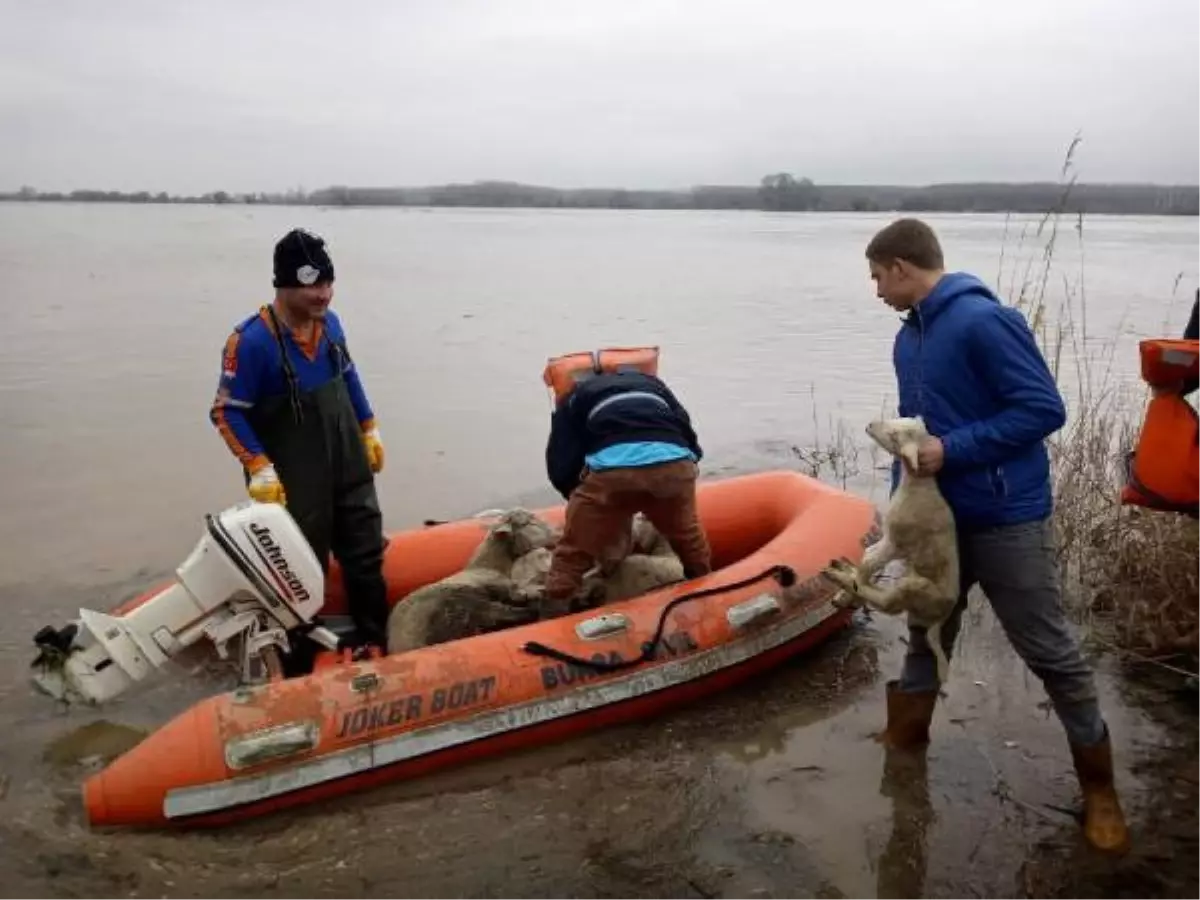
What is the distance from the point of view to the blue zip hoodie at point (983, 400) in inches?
106

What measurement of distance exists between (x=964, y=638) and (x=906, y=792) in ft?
4.28

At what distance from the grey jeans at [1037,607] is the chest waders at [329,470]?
2.22m

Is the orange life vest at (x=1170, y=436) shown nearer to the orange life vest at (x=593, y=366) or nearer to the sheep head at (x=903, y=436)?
the sheep head at (x=903, y=436)

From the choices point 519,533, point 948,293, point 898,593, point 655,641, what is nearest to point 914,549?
point 898,593

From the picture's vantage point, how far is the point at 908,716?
354 centimetres

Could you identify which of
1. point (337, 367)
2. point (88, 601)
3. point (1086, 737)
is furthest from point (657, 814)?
point (88, 601)

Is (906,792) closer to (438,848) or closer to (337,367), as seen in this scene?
(438,848)

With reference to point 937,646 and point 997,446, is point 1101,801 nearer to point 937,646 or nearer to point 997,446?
point 937,646

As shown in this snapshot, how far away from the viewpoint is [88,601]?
Answer: 5297 mm

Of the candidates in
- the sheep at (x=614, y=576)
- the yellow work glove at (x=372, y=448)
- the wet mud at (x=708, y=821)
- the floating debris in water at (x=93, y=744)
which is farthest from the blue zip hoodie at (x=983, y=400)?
the floating debris in water at (x=93, y=744)

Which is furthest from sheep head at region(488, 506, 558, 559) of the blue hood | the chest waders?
the blue hood

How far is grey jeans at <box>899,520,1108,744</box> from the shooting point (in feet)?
9.29

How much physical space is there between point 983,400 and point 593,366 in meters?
1.67

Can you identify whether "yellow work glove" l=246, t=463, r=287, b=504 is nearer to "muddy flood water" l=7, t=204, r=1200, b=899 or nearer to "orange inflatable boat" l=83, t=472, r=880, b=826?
"orange inflatable boat" l=83, t=472, r=880, b=826
